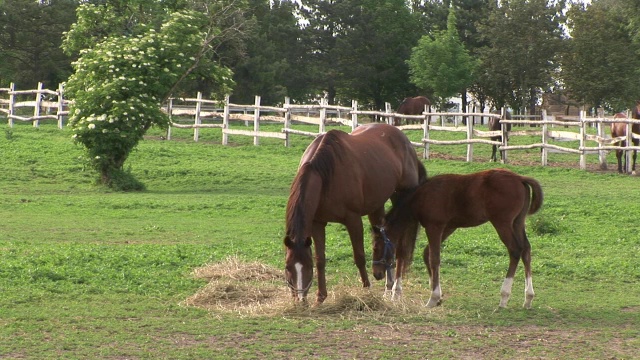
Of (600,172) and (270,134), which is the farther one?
(270,134)

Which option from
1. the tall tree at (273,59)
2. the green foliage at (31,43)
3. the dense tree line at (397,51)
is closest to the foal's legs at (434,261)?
the dense tree line at (397,51)

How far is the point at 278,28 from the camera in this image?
48281 mm

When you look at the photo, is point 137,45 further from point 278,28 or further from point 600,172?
point 278,28

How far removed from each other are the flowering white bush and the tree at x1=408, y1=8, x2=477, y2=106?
21.6 m

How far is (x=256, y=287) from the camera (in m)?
9.11

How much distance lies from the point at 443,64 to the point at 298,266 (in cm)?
3196

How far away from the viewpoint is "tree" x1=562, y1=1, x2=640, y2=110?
39156 millimetres

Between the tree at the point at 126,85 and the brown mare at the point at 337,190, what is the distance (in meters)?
9.37

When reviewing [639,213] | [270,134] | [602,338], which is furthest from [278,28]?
[602,338]

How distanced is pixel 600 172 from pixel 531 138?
16.9 ft

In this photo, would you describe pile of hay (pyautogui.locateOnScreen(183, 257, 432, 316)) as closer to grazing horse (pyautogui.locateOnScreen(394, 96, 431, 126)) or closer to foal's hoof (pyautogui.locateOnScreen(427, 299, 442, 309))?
foal's hoof (pyautogui.locateOnScreen(427, 299, 442, 309))

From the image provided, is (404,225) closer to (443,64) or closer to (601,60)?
(443,64)

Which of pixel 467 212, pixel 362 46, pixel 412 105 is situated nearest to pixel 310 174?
pixel 467 212

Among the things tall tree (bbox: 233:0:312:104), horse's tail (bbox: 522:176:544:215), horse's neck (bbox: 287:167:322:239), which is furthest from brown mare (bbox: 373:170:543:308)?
tall tree (bbox: 233:0:312:104)
